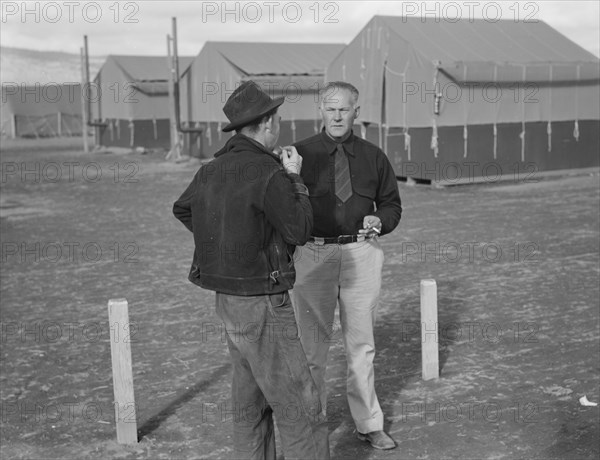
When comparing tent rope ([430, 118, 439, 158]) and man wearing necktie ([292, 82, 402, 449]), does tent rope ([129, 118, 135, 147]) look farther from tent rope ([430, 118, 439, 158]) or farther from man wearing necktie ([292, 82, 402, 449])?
man wearing necktie ([292, 82, 402, 449])

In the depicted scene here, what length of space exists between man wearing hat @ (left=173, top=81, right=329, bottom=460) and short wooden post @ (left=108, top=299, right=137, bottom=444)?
66.7 inches

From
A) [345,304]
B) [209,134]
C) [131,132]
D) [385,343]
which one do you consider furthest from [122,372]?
[131,132]

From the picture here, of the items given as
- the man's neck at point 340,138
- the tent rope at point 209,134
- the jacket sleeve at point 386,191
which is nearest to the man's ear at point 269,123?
the man's neck at point 340,138

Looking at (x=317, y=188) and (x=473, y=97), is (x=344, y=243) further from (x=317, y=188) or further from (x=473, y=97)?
(x=473, y=97)

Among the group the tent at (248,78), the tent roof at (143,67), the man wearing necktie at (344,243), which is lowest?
the man wearing necktie at (344,243)

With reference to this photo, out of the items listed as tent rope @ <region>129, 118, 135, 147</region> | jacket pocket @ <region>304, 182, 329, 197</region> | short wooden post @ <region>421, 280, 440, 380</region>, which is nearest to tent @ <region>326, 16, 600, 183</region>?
short wooden post @ <region>421, 280, 440, 380</region>

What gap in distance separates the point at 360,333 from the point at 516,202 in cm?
1289

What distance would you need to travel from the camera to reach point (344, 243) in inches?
209

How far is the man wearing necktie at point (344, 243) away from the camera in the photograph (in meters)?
5.29

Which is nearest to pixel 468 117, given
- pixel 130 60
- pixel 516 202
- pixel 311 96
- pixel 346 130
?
pixel 516 202

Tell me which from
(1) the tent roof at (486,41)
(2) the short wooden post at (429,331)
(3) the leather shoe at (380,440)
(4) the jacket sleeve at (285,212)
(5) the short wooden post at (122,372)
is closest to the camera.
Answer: (4) the jacket sleeve at (285,212)

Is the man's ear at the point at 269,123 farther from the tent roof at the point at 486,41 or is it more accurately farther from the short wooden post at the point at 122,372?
the tent roof at the point at 486,41

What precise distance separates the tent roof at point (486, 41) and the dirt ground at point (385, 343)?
20.9 feet

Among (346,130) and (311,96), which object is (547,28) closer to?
(311,96)
